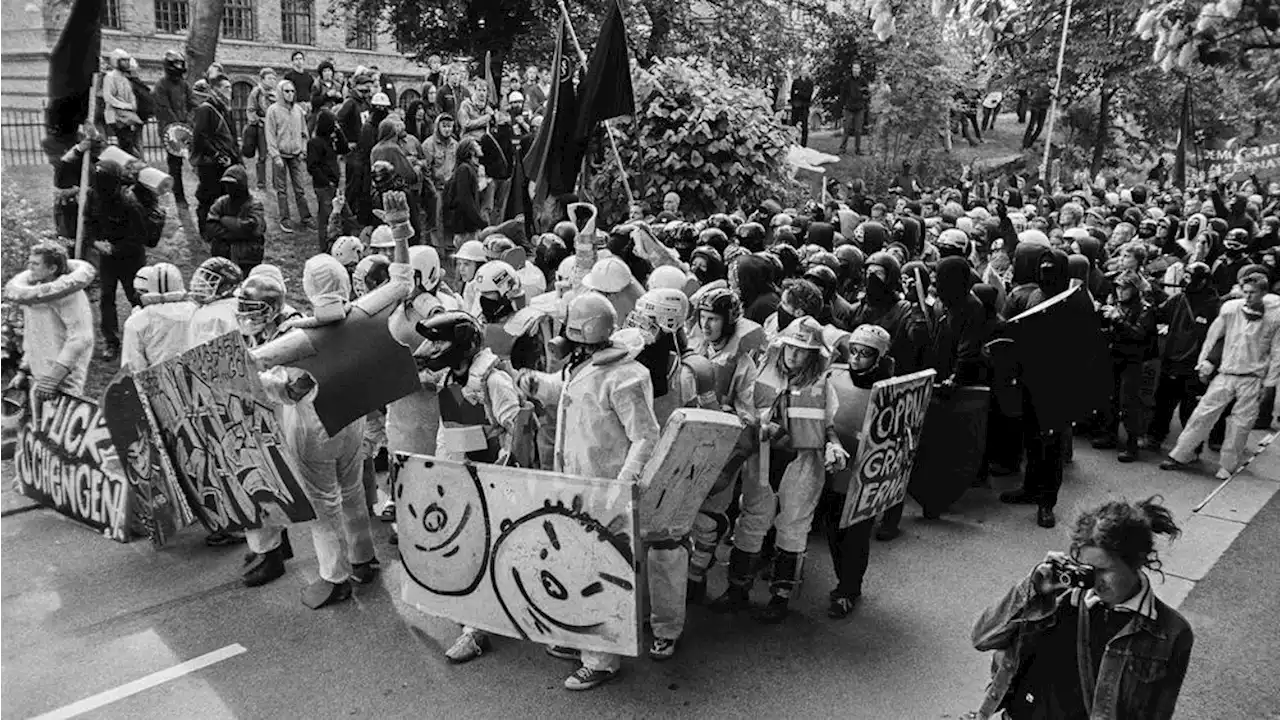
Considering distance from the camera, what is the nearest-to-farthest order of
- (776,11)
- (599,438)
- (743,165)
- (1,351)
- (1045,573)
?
(1045,573) < (599,438) < (1,351) < (743,165) < (776,11)

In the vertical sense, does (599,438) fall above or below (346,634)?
above

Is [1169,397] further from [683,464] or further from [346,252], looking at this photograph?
[346,252]

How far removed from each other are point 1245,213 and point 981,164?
1371cm

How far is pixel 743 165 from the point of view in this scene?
13484 mm

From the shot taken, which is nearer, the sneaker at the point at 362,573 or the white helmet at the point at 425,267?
the sneaker at the point at 362,573

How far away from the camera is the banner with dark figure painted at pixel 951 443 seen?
22.8 ft

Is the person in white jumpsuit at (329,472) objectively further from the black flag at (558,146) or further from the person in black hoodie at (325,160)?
the person in black hoodie at (325,160)

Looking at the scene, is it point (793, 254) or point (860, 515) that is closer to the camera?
point (860, 515)

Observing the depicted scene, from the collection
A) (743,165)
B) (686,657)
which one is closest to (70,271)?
(686,657)

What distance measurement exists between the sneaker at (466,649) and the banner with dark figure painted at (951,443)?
3.29m

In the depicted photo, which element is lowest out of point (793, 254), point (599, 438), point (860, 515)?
point (860, 515)

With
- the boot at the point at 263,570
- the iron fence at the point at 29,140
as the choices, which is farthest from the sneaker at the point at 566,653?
the iron fence at the point at 29,140

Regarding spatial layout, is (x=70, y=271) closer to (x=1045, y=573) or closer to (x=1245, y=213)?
(x=1045, y=573)

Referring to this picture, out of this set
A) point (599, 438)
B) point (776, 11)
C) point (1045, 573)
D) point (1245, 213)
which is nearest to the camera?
point (1045, 573)
